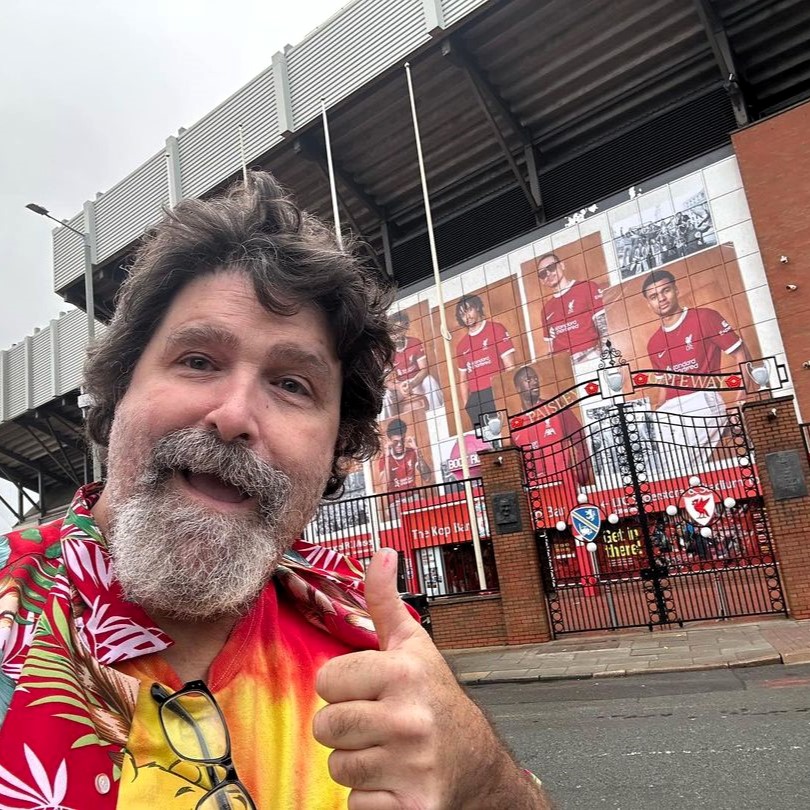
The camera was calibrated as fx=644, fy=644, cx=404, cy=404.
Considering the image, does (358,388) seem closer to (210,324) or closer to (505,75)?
(210,324)

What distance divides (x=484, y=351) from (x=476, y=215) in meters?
4.86

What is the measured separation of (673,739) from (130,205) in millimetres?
28518

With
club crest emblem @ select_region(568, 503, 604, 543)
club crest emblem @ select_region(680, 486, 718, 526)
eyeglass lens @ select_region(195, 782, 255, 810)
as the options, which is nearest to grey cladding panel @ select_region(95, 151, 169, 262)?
club crest emblem @ select_region(568, 503, 604, 543)

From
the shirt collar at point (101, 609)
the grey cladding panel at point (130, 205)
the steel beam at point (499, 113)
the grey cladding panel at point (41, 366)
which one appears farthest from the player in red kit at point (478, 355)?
the grey cladding panel at point (41, 366)

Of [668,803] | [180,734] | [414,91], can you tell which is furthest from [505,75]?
[180,734]

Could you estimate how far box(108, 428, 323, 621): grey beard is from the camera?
120 cm

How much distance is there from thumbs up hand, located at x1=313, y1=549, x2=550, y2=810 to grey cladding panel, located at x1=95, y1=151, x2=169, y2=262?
2751 cm

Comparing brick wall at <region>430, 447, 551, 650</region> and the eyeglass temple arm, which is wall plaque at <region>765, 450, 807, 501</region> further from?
the eyeglass temple arm

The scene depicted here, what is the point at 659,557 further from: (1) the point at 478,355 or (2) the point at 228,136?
(2) the point at 228,136

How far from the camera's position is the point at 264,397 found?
1.39 m

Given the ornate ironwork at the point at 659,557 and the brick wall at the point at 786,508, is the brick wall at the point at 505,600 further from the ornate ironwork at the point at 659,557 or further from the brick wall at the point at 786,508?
the brick wall at the point at 786,508

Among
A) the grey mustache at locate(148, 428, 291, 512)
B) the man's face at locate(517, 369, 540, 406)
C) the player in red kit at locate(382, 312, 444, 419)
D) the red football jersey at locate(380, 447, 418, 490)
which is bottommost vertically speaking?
the grey mustache at locate(148, 428, 291, 512)

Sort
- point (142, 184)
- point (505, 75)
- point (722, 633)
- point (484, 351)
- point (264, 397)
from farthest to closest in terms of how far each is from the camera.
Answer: point (142, 184)
point (484, 351)
point (505, 75)
point (722, 633)
point (264, 397)

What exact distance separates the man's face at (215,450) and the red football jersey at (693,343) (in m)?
17.4
